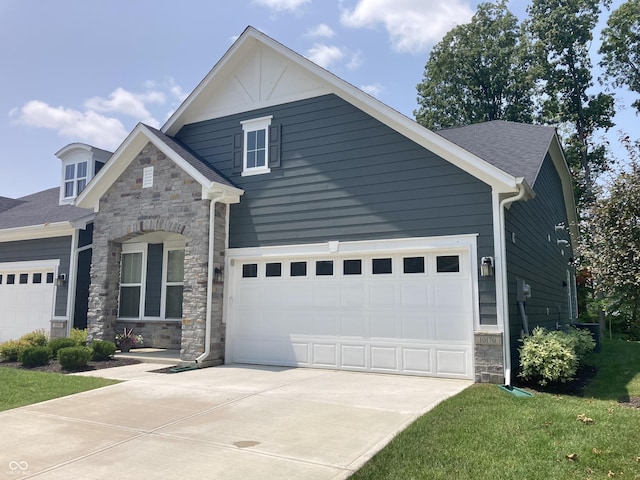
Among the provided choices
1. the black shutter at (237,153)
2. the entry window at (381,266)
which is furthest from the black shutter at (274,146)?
the entry window at (381,266)

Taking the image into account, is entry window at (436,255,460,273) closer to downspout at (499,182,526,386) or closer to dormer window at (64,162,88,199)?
downspout at (499,182,526,386)

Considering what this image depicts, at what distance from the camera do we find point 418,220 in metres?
9.38

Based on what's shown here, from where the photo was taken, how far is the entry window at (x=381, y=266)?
972cm

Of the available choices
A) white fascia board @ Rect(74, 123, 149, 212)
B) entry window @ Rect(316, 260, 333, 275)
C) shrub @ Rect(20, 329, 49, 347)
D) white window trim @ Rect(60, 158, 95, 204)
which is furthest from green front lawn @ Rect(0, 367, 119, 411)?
white window trim @ Rect(60, 158, 95, 204)

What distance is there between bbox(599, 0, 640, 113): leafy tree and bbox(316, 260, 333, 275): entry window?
2355cm

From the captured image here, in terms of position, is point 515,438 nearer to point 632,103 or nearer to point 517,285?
point 517,285

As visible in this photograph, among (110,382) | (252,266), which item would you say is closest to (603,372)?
(252,266)

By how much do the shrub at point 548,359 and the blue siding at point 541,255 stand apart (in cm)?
70

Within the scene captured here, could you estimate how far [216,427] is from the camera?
583cm

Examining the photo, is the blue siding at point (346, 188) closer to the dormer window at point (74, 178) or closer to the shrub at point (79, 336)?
the shrub at point (79, 336)

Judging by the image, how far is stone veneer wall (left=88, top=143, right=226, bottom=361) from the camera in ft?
35.6

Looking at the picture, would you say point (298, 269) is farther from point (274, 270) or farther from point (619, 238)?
point (619, 238)

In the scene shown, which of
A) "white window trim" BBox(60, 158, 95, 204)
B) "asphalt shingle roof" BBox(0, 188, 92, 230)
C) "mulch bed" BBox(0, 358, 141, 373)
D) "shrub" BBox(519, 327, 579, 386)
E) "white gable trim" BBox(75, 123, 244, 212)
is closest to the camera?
"shrub" BBox(519, 327, 579, 386)

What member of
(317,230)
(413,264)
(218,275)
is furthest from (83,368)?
(413,264)
